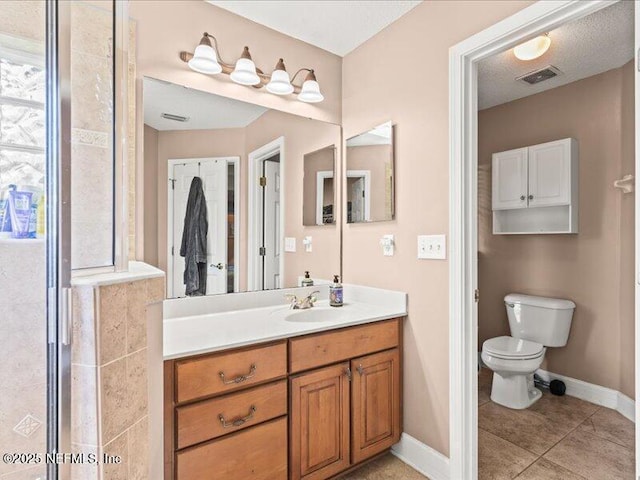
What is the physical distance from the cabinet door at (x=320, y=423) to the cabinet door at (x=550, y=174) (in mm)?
2155

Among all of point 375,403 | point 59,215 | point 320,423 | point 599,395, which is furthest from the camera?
point 599,395

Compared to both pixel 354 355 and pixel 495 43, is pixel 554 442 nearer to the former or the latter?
pixel 354 355

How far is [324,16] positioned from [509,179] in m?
2.03

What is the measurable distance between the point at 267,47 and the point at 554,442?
2.85 meters

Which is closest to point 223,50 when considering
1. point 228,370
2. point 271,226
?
point 271,226

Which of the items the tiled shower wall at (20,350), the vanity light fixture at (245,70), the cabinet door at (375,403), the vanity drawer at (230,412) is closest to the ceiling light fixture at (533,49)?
the vanity light fixture at (245,70)

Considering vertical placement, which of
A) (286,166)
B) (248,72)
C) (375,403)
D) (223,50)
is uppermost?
(223,50)

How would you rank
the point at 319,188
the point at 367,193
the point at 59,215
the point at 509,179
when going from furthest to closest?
the point at 509,179 < the point at 319,188 < the point at 367,193 < the point at 59,215

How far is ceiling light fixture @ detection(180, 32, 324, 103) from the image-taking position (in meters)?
1.69

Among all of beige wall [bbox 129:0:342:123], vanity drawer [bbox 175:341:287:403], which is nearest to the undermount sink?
vanity drawer [bbox 175:341:287:403]

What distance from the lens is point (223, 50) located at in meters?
1.83

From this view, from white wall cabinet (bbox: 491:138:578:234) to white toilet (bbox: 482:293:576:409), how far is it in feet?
1.96

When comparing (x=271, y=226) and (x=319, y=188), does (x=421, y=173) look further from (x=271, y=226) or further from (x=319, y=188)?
(x=271, y=226)

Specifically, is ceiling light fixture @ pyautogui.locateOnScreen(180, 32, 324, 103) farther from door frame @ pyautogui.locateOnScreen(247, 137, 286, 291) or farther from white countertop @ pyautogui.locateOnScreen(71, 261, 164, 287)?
white countertop @ pyautogui.locateOnScreen(71, 261, 164, 287)
